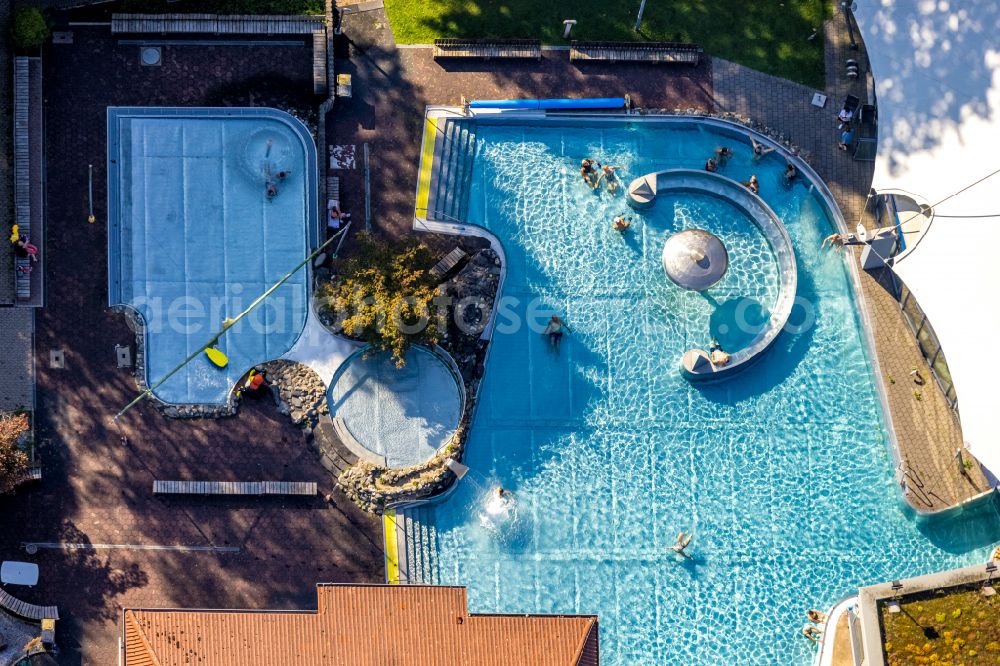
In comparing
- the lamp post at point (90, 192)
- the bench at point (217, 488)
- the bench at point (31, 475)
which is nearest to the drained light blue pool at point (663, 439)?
the bench at point (217, 488)

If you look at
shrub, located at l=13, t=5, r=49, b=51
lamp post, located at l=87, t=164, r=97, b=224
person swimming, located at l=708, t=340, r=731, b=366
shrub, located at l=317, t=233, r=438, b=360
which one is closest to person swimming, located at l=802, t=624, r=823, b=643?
person swimming, located at l=708, t=340, r=731, b=366

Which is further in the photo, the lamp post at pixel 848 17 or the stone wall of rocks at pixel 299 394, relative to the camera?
the lamp post at pixel 848 17

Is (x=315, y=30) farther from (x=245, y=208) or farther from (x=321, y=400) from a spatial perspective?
(x=321, y=400)

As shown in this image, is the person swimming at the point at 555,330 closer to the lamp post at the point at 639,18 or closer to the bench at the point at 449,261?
the bench at the point at 449,261

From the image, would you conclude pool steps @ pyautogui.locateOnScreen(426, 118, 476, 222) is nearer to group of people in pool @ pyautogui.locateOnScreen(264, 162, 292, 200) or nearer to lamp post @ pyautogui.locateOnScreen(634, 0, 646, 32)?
group of people in pool @ pyautogui.locateOnScreen(264, 162, 292, 200)

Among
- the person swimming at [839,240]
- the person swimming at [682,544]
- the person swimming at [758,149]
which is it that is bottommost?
the person swimming at [682,544]

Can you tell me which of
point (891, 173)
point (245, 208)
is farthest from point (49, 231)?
point (891, 173)
